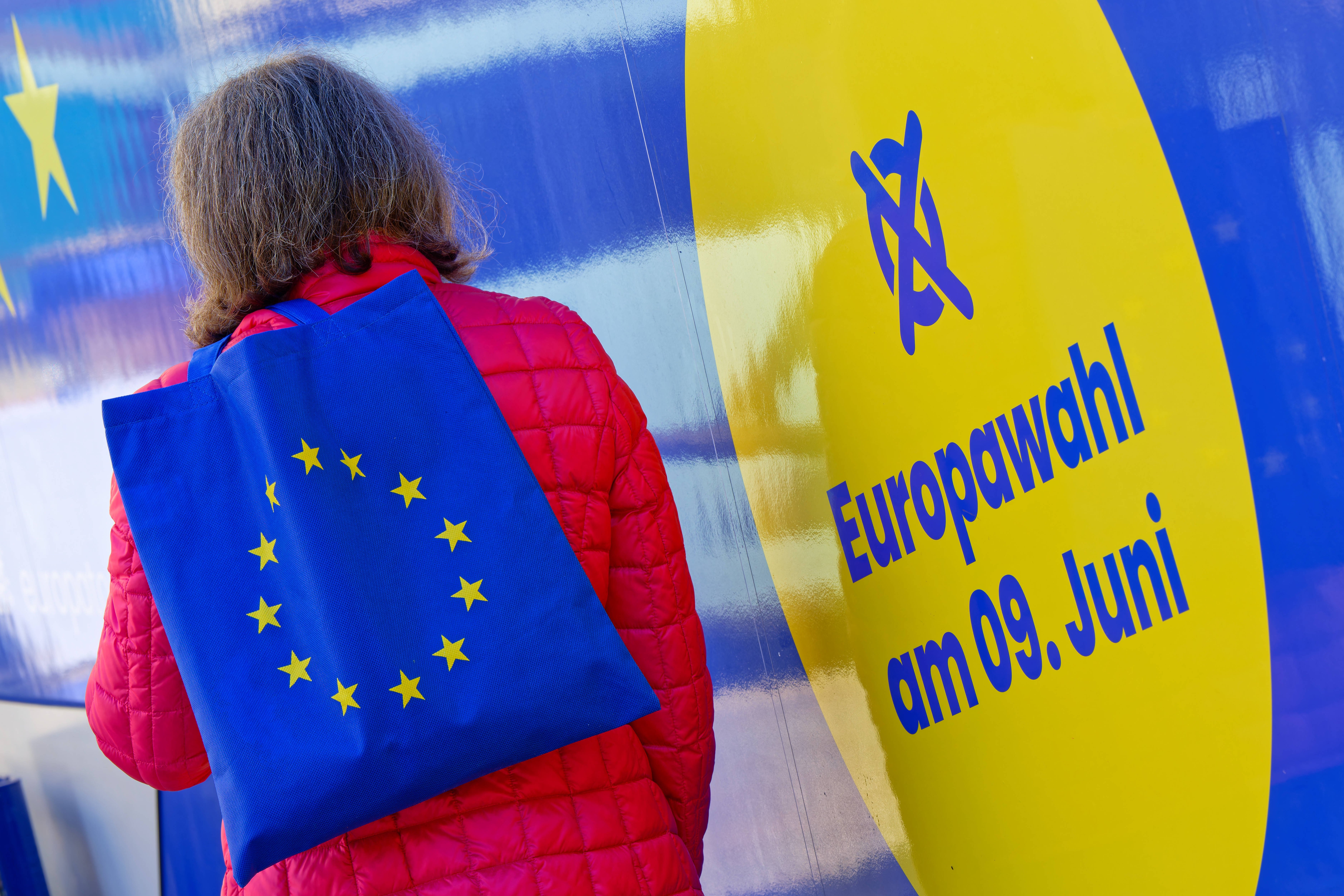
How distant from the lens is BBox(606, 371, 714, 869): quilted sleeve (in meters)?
1.21

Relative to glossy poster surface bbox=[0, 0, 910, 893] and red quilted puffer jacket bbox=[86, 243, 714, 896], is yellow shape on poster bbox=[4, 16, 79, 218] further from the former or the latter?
red quilted puffer jacket bbox=[86, 243, 714, 896]

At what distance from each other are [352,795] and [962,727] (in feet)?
3.16

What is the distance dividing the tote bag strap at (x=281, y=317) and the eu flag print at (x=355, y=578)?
1 cm

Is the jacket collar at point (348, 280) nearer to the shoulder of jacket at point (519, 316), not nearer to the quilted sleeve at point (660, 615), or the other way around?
the shoulder of jacket at point (519, 316)

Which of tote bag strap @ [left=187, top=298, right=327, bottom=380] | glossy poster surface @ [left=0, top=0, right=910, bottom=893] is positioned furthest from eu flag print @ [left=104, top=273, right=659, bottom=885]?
glossy poster surface @ [left=0, top=0, right=910, bottom=893]

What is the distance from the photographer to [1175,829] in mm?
1411

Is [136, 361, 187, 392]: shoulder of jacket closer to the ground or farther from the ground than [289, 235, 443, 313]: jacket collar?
closer to the ground

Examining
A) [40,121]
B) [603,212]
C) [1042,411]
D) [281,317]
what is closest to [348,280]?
[281,317]

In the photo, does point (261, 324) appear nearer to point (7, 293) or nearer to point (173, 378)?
point (173, 378)

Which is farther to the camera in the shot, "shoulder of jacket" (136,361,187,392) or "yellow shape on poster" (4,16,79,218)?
"yellow shape on poster" (4,16,79,218)

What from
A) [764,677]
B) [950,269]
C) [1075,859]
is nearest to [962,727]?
[1075,859]

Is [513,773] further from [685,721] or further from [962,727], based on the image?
[962,727]

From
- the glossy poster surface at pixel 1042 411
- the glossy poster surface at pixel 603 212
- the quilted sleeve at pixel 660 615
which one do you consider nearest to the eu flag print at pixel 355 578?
the quilted sleeve at pixel 660 615

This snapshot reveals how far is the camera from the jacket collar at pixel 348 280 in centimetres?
112
